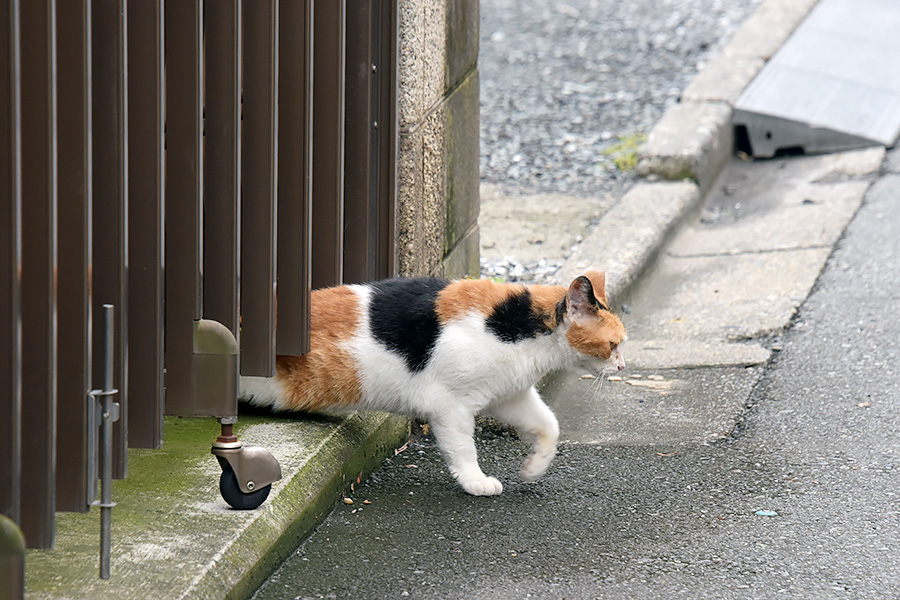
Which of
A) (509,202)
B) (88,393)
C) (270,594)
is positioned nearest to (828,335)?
Result: (509,202)

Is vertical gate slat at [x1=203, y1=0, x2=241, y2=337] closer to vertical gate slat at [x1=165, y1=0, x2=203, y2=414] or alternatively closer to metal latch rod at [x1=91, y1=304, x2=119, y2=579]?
vertical gate slat at [x1=165, y1=0, x2=203, y2=414]

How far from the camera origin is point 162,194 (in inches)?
94.8

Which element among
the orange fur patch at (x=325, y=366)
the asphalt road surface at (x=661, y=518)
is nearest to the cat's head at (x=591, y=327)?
the asphalt road surface at (x=661, y=518)

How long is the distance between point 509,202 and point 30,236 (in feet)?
14.1

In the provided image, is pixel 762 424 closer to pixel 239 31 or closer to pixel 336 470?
pixel 336 470

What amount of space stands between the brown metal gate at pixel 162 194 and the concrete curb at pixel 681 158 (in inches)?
61.4

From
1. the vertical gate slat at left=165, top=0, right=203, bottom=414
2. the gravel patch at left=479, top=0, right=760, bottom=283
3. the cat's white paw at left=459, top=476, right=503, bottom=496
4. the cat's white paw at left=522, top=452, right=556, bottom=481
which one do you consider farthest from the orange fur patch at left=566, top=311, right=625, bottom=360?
the gravel patch at left=479, top=0, right=760, bottom=283

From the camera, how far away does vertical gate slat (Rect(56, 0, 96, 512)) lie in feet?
6.85

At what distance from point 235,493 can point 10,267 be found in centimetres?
86

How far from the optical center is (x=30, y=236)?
205cm

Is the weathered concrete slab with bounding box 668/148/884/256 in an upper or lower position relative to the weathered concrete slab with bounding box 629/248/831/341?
upper

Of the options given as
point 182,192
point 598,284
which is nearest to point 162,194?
point 182,192

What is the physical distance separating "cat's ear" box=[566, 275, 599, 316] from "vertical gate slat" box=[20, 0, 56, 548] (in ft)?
4.57

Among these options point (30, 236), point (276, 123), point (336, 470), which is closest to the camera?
point (30, 236)
